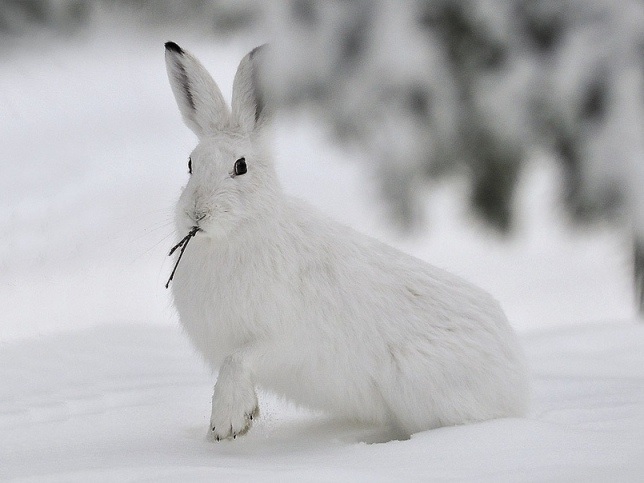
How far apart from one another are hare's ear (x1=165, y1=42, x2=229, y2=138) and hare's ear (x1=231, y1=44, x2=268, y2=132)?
0.11 ft

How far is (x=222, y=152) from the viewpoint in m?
1.59

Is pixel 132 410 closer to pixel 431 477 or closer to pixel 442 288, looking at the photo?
pixel 442 288

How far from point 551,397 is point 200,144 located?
3.51ft

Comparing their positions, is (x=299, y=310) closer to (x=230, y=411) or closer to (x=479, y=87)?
(x=230, y=411)

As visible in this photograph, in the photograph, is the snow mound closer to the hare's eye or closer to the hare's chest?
the hare's chest

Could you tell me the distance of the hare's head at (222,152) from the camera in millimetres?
1523

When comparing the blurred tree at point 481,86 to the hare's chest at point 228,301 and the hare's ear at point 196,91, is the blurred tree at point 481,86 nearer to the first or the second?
the hare's ear at point 196,91

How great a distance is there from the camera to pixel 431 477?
123 cm

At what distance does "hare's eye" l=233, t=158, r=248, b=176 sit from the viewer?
5.21 feet

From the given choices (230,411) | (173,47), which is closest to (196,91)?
(173,47)

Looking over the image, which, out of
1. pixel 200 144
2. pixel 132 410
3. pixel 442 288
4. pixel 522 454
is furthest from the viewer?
pixel 132 410

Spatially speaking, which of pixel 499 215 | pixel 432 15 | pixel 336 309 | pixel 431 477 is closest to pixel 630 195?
pixel 499 215

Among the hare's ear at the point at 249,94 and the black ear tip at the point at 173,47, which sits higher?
the black ear tip at the point at 173,47

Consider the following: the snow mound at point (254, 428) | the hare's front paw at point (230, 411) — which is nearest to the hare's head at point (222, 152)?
the hare's front paw at point (230, 411)
